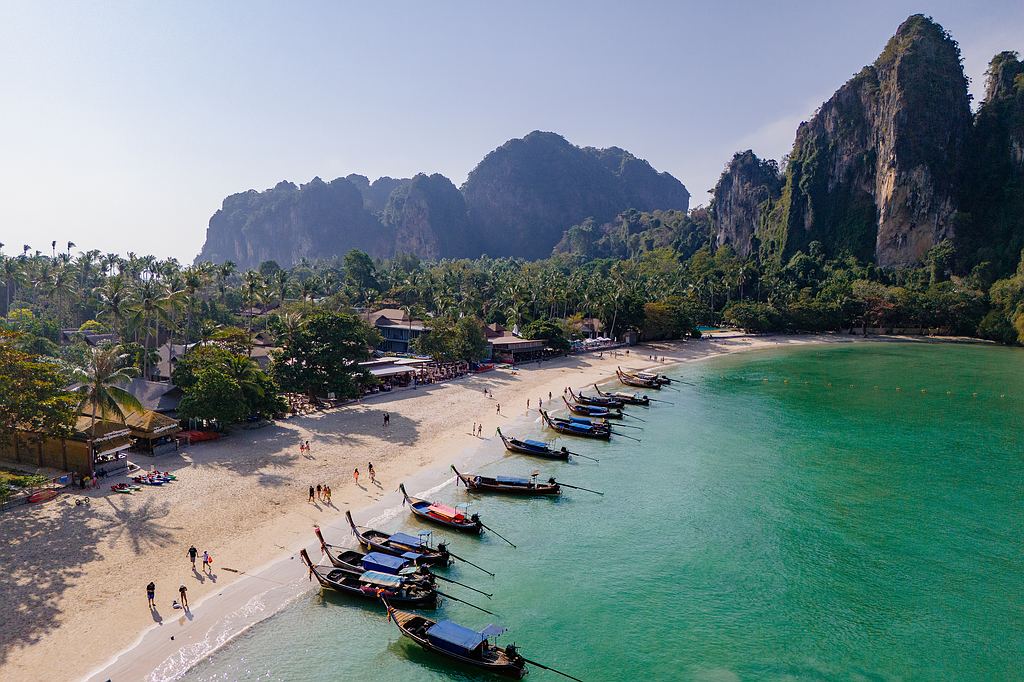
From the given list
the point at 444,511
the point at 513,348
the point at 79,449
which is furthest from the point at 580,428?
the point at 79,449

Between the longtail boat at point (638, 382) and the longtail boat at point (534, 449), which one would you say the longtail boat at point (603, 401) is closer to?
the longtail boat at point (638, 382)

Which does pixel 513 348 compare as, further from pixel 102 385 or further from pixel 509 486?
pixel 102 385

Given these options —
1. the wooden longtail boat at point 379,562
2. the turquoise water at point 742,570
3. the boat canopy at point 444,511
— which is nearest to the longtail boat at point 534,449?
the turquoise water at point 742,570

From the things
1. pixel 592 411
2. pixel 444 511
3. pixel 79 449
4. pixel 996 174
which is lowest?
pixel 444 511

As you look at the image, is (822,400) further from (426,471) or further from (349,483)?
(349,483)

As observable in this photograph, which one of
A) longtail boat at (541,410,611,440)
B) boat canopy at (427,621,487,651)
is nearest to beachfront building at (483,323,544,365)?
longtail boat at (541,410,611,440)

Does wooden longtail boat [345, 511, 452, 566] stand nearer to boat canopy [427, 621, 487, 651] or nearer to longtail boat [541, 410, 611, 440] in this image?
boat canopy [427, 621, 487, 651]
